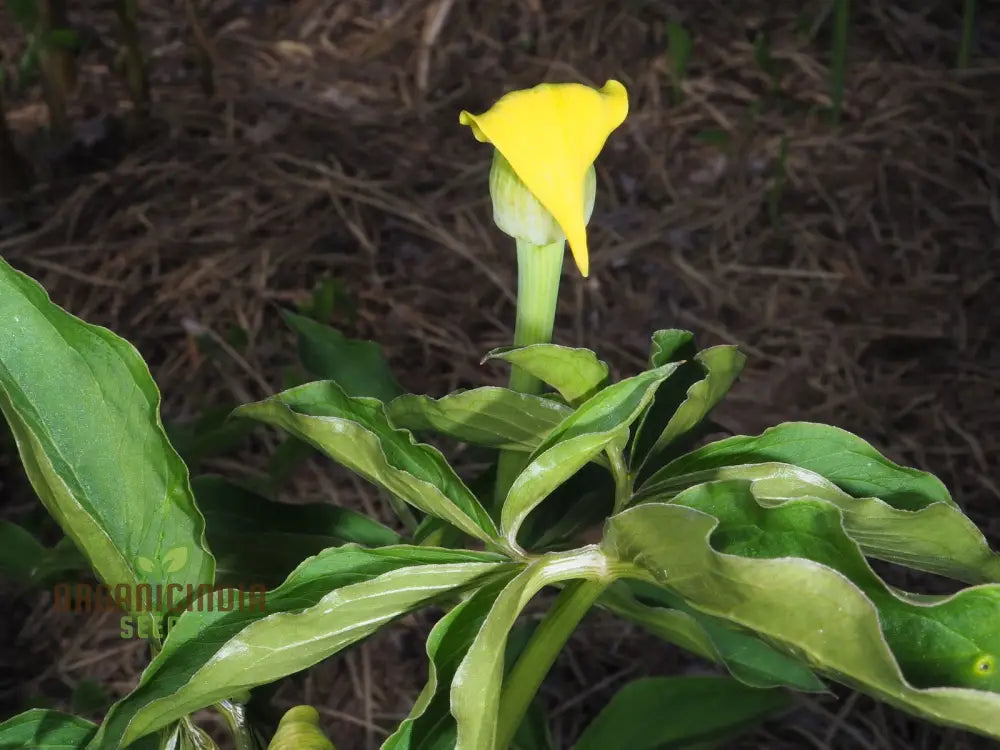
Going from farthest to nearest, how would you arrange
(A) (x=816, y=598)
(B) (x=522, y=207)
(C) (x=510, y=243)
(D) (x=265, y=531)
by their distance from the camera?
(C) (x=510, y=243)
(D) (x=265, y=531)
(B) (x=522, y=207)
(A) (x=816, y=598)

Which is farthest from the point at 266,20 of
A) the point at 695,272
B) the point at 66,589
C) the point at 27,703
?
the point at 66,589

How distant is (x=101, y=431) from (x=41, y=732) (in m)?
0.19

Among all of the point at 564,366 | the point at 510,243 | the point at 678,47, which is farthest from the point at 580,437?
the point at 678,47

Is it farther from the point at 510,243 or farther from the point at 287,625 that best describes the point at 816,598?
the point at 510,243

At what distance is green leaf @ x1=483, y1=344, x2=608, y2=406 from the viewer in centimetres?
60

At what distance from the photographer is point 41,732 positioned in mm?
649

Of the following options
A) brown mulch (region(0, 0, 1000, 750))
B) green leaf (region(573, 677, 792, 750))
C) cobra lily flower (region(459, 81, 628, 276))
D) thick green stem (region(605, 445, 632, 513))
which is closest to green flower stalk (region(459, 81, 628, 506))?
cobra lily flower (region(459, 81, 628, 276))

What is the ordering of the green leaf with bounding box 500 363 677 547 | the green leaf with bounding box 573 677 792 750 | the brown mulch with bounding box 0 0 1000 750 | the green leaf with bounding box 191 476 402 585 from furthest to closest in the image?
the brown mulch with bounding box 0 0 1000 750
the green leaf with bounding box 573 677 792 750
the green leaf with bounding box 191 476 402 585
the green leaf with bounding box 500 363 677 547

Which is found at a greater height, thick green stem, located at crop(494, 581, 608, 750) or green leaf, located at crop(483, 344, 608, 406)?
green leaf, located at crop(483, 344, 608, 406)

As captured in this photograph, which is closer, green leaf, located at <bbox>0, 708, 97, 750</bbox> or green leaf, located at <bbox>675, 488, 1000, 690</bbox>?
green leaf, located at <bbox>675, 488, 1000, 690</bbox>

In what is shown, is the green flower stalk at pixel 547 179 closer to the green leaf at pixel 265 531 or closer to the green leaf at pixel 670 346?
the green leaf at pixel 670 346

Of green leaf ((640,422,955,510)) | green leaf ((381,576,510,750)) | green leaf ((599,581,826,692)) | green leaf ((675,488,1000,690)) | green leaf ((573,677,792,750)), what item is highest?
green leaf ((675,488,1000,690))

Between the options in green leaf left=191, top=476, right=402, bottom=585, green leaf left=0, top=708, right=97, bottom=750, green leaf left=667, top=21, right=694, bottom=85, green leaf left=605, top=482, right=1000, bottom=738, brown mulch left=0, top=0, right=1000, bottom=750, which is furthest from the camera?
green leaf left=667, top=21, right=694, bottom=85

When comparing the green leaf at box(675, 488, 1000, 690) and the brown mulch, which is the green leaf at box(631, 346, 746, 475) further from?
the brown mulch
